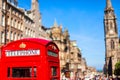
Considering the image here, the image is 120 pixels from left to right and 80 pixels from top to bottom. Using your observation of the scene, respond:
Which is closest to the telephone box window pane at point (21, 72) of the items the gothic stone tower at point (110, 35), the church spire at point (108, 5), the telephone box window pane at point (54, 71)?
the telephone box window pane at point (54, 71)

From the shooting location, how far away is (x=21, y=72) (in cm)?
1544

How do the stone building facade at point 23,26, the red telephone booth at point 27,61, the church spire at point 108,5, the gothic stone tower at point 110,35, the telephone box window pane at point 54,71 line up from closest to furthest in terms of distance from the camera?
the red telephone booth at point 27,61 < the telephone box window pane at point 54,71 < the stone building facade at point 23,26 < the gothic stone tower at point 110,35 < the church spire at point 108,5

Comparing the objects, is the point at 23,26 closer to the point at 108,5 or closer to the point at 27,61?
the point at 27,61

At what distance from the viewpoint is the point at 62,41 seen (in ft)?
267

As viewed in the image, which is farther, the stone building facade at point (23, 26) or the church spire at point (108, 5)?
the church spire at point (108, 5)

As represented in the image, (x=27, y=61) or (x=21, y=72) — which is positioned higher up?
(x=27, y=61)

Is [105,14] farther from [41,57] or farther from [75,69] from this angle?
[41,57]

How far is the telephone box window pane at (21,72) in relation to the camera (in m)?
15.3

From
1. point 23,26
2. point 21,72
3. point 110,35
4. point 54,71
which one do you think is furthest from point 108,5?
point 21,72

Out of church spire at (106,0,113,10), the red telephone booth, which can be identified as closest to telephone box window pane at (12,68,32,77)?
the red telephone booth

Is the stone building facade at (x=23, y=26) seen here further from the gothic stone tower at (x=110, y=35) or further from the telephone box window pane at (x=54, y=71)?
the gothic stone tower at (x=110, y=35)

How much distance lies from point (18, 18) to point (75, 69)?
5281 cm

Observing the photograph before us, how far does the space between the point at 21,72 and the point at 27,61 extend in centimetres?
73

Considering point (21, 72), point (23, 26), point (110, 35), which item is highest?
point (110, 35)
